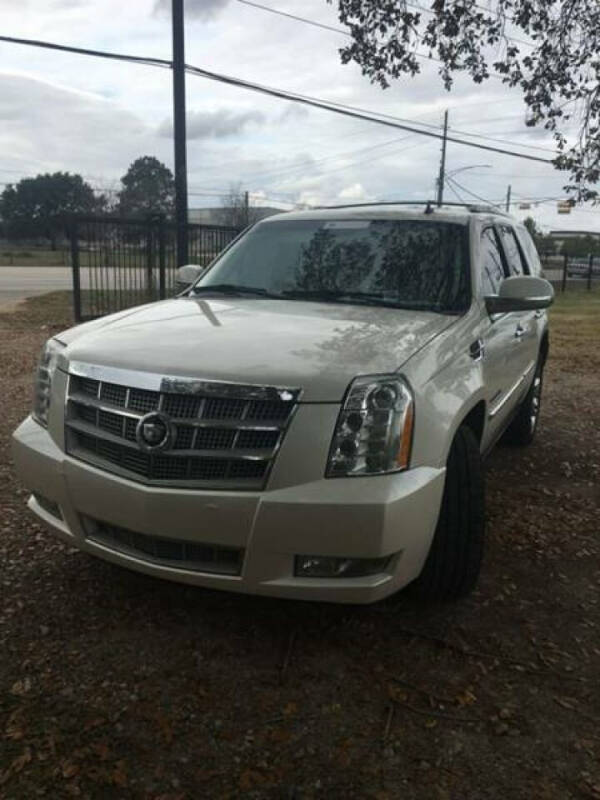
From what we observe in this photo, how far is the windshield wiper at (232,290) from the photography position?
3.88m

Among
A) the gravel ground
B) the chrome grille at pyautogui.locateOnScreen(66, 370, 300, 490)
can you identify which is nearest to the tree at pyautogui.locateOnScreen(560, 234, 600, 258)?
the gravel ground

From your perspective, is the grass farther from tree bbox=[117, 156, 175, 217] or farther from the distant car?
tree bbox=[117, 156, 175, 217]

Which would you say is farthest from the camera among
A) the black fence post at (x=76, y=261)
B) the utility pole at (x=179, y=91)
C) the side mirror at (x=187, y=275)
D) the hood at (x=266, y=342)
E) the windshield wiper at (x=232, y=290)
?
the black fence post at (x=76, y=261)

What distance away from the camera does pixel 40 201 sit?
2667 inches

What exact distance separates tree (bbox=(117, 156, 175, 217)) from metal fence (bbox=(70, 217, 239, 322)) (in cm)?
5221

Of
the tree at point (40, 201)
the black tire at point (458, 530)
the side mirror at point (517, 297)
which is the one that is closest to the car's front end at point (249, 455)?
the black tire at point (458, 530)

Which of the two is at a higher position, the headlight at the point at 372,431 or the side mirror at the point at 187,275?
the side mirror at the point at 187,275

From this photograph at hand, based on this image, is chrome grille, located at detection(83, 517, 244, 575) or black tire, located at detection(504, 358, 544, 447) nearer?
chrome grille, located at detection(83, 517, 244, 575)

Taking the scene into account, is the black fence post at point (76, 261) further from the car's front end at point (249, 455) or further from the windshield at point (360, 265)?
the car's front end at point (249, 455)

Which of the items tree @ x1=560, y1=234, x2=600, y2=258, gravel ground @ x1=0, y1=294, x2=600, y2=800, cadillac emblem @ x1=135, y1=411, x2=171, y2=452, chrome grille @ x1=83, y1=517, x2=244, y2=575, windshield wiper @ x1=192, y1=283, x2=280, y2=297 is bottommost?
gravel ground @ x1=0, y1=294, x2=600, y2=800

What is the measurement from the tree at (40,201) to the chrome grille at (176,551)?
6772 cm

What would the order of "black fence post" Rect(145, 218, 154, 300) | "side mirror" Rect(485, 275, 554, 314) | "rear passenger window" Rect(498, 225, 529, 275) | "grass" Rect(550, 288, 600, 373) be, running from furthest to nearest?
"black fence post" Rect(145, 218, 154, 300) < "grass" Rect(550, 288, 600, 373) < "rear passenger window" Rect(498, 225, 529, 275) < "side mirror" Rect(485, 275, 554, 314)

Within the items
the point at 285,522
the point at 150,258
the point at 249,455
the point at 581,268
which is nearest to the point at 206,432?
the point at 249,455

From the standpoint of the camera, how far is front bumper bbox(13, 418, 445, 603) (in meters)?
2.47
